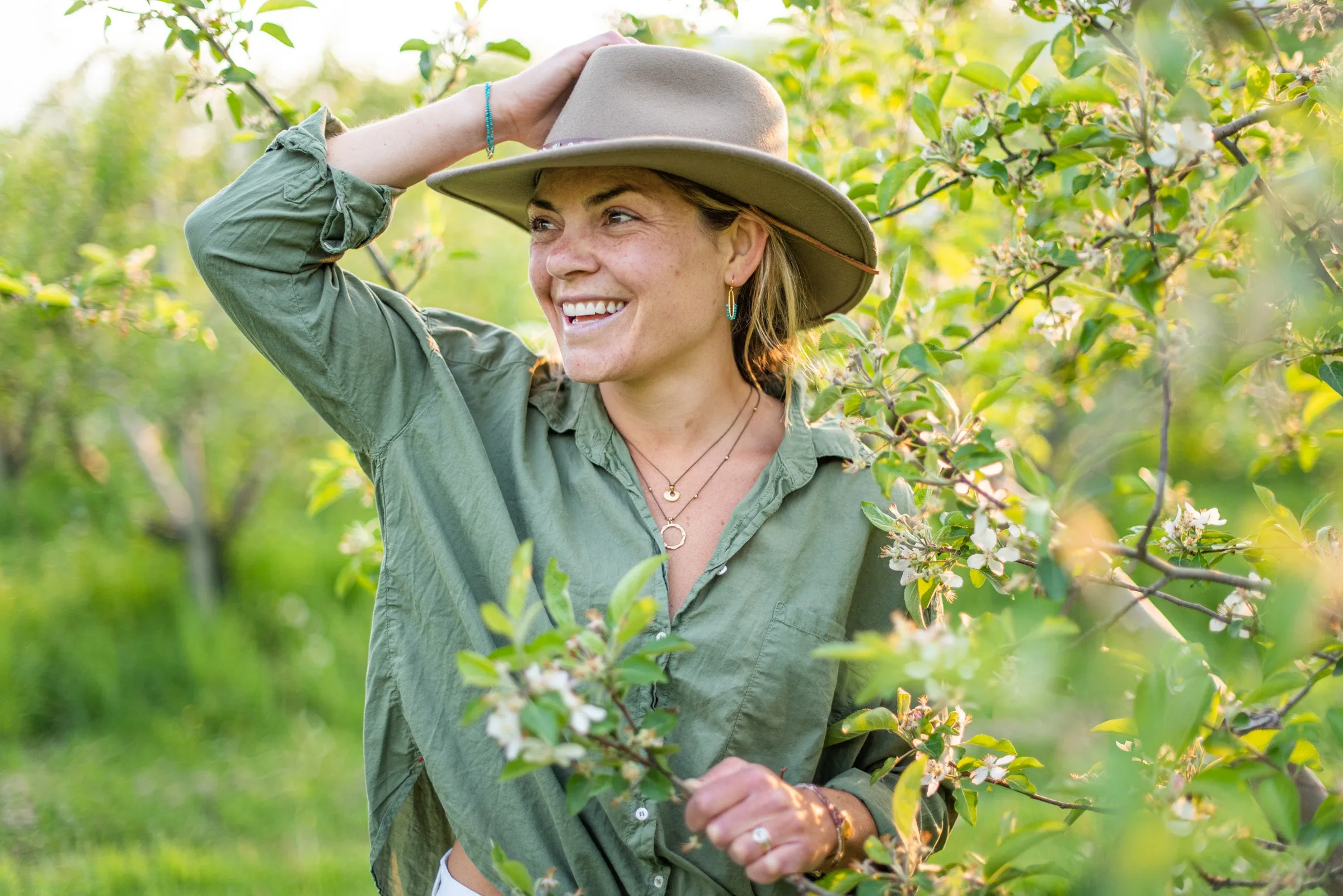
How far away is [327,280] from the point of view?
6.43ft

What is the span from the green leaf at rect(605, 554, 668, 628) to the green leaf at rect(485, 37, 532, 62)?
1.50 metres

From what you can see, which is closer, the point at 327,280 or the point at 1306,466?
the point at 327,280

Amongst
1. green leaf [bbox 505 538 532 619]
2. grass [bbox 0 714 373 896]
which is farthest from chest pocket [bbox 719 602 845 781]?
grass [bbox 0 714 373 896]

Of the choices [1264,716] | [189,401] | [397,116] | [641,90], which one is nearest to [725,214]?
[641,90]

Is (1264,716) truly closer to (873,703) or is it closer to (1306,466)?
(873,703)

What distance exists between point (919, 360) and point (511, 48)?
53.9 inches

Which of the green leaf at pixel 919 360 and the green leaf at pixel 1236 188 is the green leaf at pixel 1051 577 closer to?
the green leaf at pixel 919 360

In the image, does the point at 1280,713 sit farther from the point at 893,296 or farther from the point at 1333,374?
the point at 893,296

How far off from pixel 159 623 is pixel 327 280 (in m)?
4.60

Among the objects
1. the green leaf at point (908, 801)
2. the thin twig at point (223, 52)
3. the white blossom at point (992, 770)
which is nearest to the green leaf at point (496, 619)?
the green leaf at point (908, 801)

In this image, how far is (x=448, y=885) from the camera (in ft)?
6.74

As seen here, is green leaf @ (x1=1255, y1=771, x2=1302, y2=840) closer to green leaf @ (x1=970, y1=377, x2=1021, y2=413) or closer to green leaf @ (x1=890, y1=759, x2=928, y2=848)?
green leaf @ (x1=890, y1=759, x2=928, y2=848)

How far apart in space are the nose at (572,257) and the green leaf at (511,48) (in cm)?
53

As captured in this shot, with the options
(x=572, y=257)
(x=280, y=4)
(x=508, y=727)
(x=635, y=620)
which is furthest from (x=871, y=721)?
(x=280, y=4)
